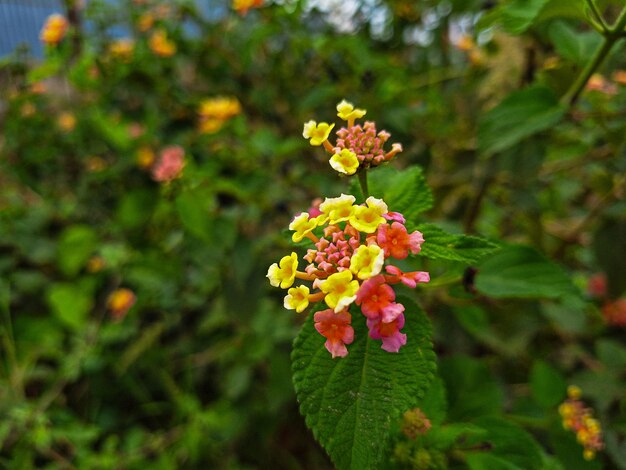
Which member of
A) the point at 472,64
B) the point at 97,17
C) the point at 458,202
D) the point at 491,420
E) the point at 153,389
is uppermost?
the point at 97,17

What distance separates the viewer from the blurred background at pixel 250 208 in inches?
30.2

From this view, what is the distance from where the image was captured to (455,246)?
0.38 m

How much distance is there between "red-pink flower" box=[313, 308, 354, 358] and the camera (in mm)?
337

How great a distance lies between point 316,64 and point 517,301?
2.37ft

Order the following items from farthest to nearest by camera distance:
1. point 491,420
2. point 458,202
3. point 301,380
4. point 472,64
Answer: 1. point 472,64
2. point 458,202
3. point 491,420
4. point 301,380

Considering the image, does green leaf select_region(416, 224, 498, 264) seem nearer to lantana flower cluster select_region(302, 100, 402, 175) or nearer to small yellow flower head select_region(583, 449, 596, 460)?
lantana flower cluster select_region(302, 100, 402, 175)

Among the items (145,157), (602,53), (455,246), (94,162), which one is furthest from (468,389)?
A: (94,162)

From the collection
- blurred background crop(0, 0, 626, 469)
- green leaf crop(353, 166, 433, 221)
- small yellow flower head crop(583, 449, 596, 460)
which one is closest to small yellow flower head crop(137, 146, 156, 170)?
blurred background crop(0, 0, 626, 469)

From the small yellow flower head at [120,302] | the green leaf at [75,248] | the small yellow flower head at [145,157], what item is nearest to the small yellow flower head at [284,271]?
the small yellow flower head at [145,157]

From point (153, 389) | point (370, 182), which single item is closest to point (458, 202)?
point (370, 182)

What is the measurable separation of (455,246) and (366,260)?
96 millimetres

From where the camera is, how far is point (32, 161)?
4.29 ft

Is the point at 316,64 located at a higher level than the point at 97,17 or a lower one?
lower

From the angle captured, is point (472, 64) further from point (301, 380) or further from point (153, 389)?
point (153, 389)
